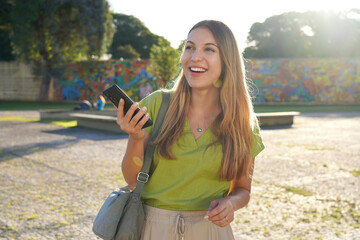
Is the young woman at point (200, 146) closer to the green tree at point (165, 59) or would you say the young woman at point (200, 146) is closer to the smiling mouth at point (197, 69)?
the smiling mouth at point (197, 69)

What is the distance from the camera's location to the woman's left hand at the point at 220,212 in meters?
1.68

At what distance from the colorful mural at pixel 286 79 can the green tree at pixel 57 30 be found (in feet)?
6.28

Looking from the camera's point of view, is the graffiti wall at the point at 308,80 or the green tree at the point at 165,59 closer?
the green tree at the point at 165,59

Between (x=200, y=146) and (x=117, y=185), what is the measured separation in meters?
3.73

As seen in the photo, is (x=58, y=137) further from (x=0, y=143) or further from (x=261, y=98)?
(x=261, y=98)

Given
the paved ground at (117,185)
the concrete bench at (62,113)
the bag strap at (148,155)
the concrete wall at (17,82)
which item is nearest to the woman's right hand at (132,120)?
the bag strap at (148,155)

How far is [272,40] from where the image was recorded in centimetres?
4716

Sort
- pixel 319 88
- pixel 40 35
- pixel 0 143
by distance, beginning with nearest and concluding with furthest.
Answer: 1. pixel 0 143
2. pixel 40 35
3. pixel 319 88

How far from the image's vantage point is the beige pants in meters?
1.75

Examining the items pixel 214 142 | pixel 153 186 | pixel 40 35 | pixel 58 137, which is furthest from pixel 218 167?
pixel 40 35

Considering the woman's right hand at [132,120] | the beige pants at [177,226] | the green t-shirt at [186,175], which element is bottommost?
the beige pants at [177,226]

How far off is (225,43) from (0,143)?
8.24 metres

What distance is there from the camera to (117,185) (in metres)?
5.35

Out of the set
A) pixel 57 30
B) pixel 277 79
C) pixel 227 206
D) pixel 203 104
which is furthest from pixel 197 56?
pixel 277 79
